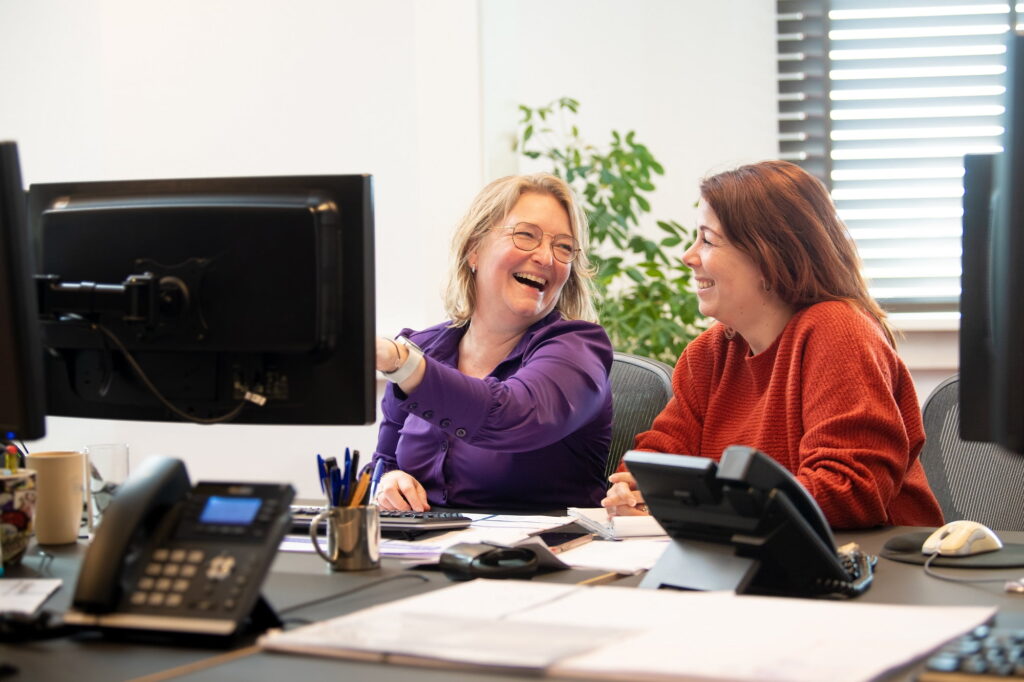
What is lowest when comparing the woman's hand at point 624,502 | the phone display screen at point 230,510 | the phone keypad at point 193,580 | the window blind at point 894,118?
the woman's hand at point 624,502

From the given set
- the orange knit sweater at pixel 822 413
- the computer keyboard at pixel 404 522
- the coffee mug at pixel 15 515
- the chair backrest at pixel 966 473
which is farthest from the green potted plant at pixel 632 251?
the coffee mug at pixel 15 515

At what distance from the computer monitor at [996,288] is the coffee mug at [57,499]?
115cm

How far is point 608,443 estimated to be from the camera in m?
2.12

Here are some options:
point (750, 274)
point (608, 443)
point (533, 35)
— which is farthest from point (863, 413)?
point (533, 35)

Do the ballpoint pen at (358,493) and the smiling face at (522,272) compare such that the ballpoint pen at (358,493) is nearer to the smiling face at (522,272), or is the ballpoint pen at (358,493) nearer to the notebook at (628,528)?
the notebook at (628,528)

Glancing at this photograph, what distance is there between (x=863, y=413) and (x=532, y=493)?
0.64m

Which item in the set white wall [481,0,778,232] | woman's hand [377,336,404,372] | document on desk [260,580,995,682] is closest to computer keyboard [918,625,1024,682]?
document on desk [260,580,995,682]

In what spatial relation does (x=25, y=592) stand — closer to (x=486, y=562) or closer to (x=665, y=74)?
(x=486, y=562)

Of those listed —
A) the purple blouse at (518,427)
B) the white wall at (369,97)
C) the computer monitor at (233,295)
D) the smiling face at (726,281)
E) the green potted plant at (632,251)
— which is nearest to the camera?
the computer monitor at (233,295)

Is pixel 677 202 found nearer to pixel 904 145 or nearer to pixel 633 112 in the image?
pixel 633 112

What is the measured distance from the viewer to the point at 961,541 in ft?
4.23

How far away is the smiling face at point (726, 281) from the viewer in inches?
74.1

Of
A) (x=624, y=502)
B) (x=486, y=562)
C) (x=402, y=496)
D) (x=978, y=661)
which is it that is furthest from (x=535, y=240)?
(x=978, y=661)

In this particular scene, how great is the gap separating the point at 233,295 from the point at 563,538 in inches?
22.4
